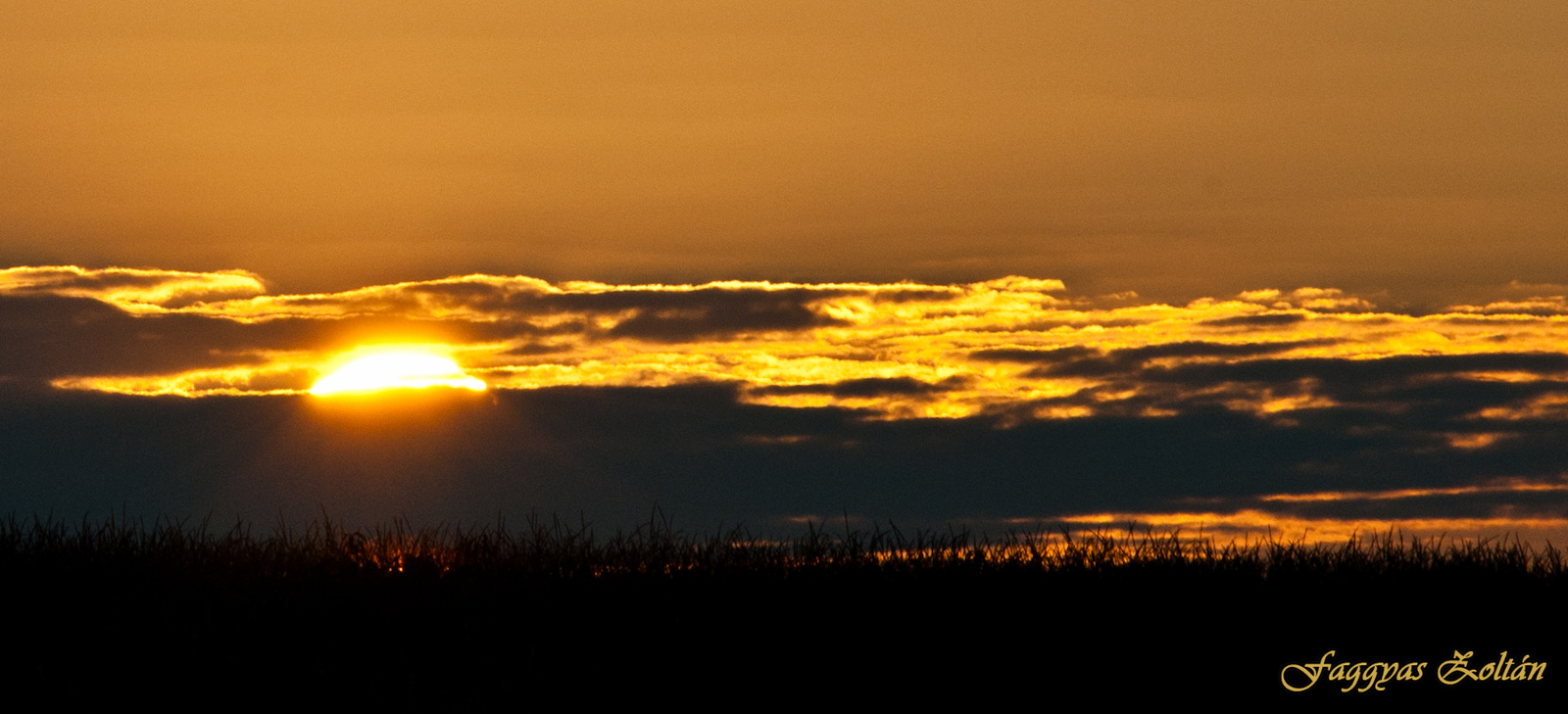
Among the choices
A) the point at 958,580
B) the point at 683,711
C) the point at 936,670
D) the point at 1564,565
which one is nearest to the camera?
the point at 683,711

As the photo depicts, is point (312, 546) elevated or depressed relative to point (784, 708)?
elevated

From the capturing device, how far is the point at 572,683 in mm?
13555

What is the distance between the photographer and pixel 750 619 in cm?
1518

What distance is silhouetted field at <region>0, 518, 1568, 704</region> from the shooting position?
13938 millimetres

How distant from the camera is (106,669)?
13898 millimetres

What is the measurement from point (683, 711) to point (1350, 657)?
672 cm

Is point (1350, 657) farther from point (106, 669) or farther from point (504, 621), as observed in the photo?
point (106, 669)

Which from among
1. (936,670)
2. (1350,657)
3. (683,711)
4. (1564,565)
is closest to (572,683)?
(683,711)

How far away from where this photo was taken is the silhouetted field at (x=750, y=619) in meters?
13.9

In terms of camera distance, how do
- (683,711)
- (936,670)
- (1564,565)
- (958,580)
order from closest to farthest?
(683,711) → (936,670) → (958,580) → (1564,565)

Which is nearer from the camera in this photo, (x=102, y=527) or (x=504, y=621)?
(x=504, y=621)

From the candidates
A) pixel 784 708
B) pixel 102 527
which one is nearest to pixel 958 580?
pixel 784 708

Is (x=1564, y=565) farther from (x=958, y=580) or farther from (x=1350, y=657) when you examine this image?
(x=958, y=580)

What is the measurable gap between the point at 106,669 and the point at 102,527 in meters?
4.96
